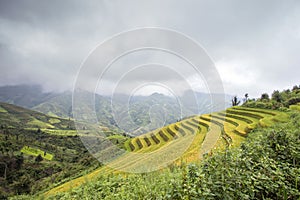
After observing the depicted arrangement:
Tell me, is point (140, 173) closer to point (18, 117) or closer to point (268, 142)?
point (268, 142)

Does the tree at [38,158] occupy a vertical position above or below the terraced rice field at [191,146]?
below

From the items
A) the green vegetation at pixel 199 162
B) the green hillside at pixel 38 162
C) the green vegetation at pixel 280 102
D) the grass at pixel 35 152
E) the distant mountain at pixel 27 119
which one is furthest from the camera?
the distant mountain at pixel 27 119

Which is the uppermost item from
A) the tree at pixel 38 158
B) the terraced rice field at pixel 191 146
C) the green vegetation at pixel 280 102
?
the green vegetation at pixel 280 102

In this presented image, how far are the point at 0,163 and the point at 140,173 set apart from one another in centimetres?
6072

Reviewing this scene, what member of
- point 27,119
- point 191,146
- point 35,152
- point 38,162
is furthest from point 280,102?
point 27,119

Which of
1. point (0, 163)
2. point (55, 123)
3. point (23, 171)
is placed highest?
point (55, 123)

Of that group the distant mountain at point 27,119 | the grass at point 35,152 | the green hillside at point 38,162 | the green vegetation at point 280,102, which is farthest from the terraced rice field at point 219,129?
the distant mountain at point 27,119

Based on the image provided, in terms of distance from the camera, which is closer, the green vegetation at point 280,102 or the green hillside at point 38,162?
the green vegetation at point 280,102

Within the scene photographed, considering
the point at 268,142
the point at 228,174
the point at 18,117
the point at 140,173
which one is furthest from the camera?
the point at 18,117

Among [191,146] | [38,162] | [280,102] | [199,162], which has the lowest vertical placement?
[38,162]

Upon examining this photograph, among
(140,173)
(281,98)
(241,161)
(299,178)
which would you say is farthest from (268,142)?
(281,98)

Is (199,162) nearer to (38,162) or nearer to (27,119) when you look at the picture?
(38,162)

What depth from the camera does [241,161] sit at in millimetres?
2381

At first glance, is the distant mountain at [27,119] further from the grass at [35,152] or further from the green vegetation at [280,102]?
the green vegetation at [280,102]
